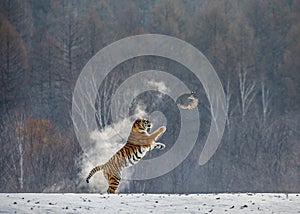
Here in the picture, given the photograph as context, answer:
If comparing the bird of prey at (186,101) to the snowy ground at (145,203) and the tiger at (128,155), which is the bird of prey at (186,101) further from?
the snowy ground at (145,203)

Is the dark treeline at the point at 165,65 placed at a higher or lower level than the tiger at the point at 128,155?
higher

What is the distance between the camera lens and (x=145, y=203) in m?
15.3

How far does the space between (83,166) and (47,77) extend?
16.6 m

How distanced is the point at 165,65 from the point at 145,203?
38.8 metres

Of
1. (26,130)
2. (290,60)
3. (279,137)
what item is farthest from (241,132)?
(26,130)

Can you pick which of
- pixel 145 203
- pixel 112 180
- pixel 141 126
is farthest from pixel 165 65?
pixel 145 203

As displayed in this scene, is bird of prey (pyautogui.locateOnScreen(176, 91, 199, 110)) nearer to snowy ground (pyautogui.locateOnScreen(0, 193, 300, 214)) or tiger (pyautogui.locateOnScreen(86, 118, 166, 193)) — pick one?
tiger (pyautogui.locateOnScreen(86, 118, 166, 193))

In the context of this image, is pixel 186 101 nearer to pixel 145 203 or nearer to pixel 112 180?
pixel 112 180

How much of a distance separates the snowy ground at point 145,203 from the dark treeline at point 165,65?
79.9ft

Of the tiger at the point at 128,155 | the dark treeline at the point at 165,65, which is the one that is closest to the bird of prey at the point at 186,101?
the tiger at the point at 128,155

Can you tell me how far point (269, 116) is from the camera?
5131 cm

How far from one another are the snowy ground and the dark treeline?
2435 cm

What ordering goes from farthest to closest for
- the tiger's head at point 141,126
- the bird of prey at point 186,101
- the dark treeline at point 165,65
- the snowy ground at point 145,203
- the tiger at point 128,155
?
the dark treeline at point 165,65 < the bird of prey at point 186,101 < the tiger's head at point 141,126 < the tiger at point 128,155 < the snowy ground at point 145,203

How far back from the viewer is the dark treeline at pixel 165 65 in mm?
42594
